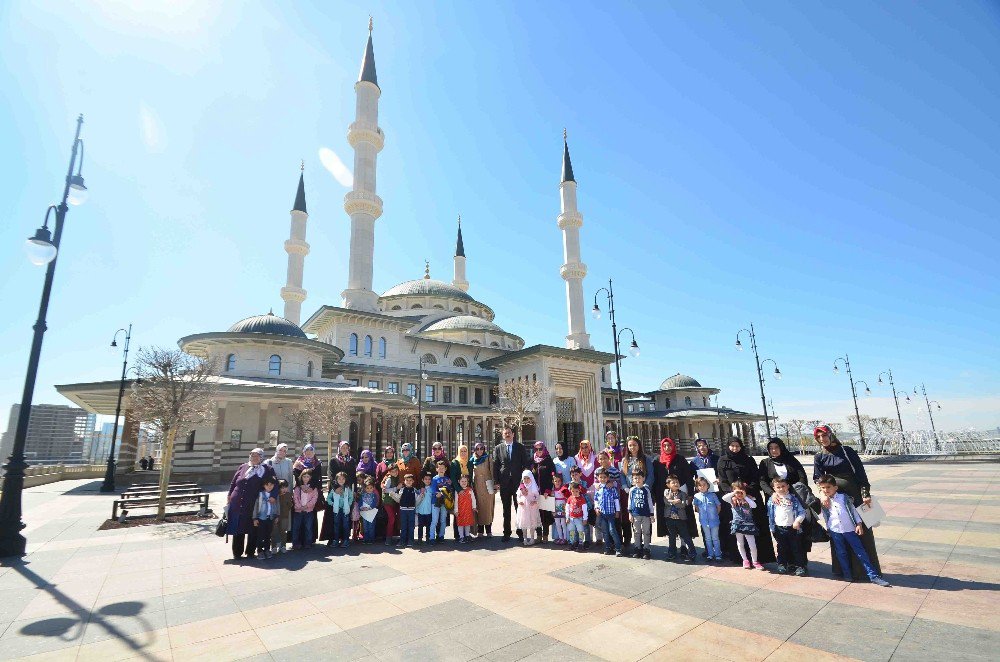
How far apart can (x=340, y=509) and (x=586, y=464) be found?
14.8ft

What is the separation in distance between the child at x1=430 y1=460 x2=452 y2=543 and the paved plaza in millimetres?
646

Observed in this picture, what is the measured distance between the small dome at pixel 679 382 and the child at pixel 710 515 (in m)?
49.6

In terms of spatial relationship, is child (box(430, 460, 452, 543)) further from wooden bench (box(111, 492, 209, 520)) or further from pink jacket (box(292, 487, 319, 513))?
wooden bench (box(111, 492, 209, 520))

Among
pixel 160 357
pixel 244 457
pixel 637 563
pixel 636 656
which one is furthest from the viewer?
pixel 244 457

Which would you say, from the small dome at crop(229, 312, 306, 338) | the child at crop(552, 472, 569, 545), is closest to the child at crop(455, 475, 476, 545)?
the child at crop(552, 472, 569, 545)

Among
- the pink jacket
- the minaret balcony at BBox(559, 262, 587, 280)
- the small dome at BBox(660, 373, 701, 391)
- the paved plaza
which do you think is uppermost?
the minaret balcony at BBox(559, 262, 587, 280)

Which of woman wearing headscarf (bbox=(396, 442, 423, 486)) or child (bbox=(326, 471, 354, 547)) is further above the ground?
woman wearing headscarf (bbox=(396, 442, 423, 486))

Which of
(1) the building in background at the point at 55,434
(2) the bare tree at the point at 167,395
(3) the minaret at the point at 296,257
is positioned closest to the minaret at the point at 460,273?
(3) the minaret at the point at 296,257

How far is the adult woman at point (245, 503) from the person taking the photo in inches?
297

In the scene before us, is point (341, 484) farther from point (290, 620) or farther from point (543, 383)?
point (543, 383)

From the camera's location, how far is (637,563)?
6656 mm

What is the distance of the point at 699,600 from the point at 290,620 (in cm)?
435

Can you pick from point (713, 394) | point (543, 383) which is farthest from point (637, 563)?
point (713, 394)

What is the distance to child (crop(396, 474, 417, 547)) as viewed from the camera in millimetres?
8516
